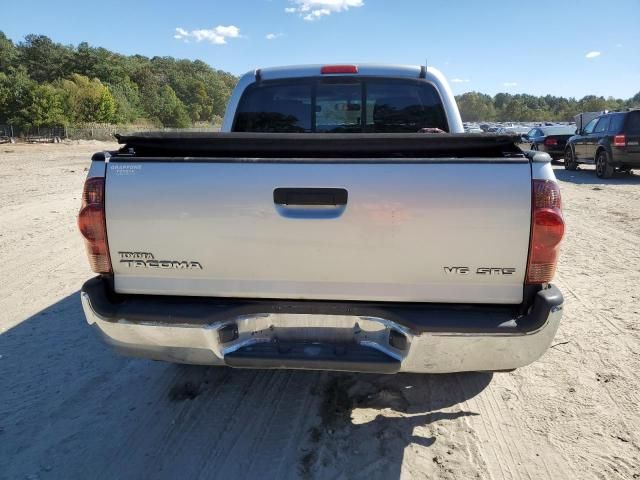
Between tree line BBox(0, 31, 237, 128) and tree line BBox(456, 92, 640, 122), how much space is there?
69874mm

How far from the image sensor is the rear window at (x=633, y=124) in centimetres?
1318

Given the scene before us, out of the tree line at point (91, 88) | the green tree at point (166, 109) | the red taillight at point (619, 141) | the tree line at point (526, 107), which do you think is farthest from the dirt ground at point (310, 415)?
the tree line at point (526, 107)

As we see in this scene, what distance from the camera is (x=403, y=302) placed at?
7.90ft

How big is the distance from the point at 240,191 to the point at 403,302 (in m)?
0.98

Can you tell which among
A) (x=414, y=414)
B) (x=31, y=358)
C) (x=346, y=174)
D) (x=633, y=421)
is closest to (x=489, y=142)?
(x=346, y=174)

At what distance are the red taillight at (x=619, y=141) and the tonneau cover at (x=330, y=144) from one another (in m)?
13.3

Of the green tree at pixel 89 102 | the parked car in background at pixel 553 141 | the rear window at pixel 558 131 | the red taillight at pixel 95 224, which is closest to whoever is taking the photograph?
the red taillight at pixel 95 224

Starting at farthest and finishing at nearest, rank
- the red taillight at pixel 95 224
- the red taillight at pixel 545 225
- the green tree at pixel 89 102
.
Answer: the green tree at pixel 89 102 < the red taillight at pixel 95 224 < the red taillight at pixel 545 225

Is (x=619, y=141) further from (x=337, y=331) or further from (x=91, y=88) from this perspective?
(x=91, y=88)

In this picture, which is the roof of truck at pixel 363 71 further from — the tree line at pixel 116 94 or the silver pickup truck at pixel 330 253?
the tree line at pixel 116 94

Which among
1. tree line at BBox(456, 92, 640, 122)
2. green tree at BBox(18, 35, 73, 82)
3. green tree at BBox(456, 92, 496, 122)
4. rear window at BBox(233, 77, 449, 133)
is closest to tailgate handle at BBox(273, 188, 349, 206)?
rear window at BBox(233, 77, 449, 133)

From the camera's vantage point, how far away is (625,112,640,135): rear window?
1318 centimetres

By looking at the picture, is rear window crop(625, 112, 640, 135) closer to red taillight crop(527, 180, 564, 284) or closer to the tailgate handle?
red taillight crop(527, 180, 564, 284)

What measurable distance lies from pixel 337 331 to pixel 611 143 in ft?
47.4
